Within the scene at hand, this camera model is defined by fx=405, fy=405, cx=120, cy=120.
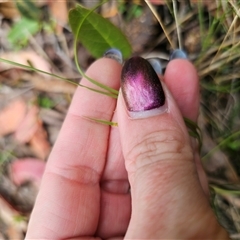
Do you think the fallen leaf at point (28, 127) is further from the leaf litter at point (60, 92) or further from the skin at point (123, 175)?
the skin at point (123, 175)

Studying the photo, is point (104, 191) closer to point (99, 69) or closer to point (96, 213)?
point (96, 213)

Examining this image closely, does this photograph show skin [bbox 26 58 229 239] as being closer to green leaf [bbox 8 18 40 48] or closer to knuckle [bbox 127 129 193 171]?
knuckle [bbox 127 129 193 171]

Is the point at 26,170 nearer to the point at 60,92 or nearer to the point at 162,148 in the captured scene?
the point at 60,92

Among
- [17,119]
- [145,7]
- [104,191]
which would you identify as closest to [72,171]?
[104,191]

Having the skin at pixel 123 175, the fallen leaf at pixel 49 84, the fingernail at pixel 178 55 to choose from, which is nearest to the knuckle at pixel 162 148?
the skin at pixel 123 175

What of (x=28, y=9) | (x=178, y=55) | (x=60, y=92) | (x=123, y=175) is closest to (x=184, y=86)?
(x=178, y=55)

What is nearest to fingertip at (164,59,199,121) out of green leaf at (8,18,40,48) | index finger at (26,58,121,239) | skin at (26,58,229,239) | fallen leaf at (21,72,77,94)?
skin at (26,58,229,239)
